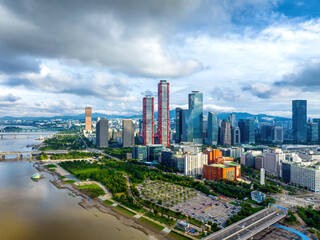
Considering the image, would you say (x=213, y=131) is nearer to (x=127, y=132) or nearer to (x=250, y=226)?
(x=127, y=132)

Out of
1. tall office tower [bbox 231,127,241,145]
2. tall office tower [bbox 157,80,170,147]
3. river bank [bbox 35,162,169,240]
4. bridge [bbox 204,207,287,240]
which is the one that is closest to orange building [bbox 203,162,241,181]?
bridge [bbox 204,207,287,240]

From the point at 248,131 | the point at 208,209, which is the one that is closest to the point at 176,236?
the point at 208,209

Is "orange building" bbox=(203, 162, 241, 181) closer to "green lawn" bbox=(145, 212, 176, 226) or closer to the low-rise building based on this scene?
the low-rise building

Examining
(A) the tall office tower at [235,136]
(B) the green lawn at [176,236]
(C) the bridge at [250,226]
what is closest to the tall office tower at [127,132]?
(A) the tall office tower at [235,136]

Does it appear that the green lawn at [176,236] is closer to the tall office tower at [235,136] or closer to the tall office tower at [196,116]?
the tall office tower at [196,116]

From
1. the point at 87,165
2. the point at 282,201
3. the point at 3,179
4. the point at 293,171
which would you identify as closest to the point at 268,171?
the point at 293,171

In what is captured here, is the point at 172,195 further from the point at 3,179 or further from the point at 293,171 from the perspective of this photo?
the point at 3,179
